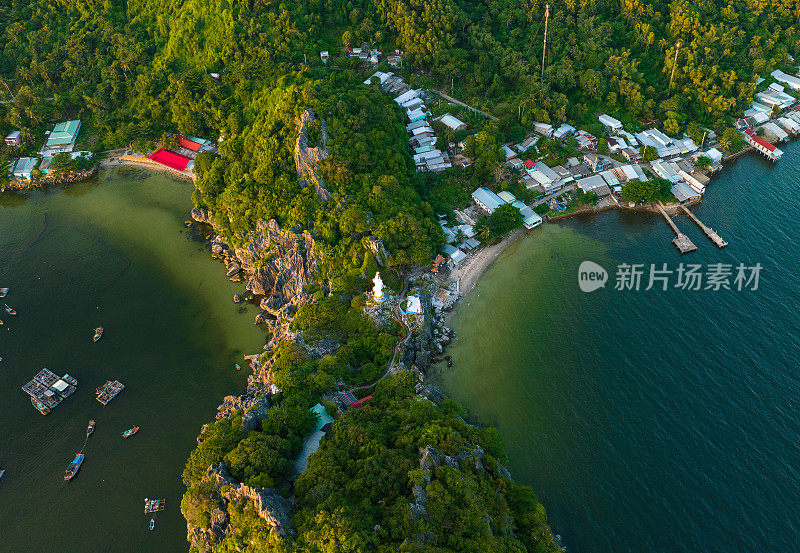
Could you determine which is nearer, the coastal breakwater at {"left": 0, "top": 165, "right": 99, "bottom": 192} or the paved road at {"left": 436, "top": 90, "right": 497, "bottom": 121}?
the coastal breakwater at {"left": 0, "top": 165, "right": 99, "bottom": 192}

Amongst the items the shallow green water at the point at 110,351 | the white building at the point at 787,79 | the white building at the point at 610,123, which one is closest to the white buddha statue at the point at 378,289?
the shallow green water at the point at 110,351

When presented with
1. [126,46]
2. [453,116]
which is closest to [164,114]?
[126,46]

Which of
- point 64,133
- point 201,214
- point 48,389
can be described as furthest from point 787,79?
point 64,133

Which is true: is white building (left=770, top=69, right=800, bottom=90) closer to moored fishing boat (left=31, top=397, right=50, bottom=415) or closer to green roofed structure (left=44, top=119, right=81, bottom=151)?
moored fishing boat (left=31, top=397, right=50, bottom=415)

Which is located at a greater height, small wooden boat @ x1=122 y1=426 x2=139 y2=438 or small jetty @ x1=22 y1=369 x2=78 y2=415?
small jetty @ x1=22 y1=369 x2=78 y2=415

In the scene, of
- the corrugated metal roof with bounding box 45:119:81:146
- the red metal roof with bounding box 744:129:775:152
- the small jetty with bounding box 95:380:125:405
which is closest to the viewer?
A: the small jetty with bounding box 95:380:125:405

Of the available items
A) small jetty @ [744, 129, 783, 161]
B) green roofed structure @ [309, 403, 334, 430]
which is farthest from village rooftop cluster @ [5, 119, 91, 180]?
small jetty @ [744, 129, 783, 161]

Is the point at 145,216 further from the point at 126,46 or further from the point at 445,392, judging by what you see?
the point at 445,392
